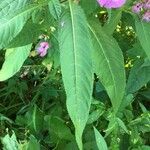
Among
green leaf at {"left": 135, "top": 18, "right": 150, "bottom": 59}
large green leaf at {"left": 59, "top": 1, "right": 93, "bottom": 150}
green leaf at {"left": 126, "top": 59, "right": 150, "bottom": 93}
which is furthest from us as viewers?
green leaf at {"left": 126, "top": 59, "right": 150, "bottom": 93}

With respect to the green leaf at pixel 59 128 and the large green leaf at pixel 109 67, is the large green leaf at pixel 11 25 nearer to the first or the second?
the large green leaf at pixel 109 67

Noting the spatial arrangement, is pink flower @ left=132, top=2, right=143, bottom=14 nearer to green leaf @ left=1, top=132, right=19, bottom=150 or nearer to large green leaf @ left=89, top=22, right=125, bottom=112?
large green leaf @ left=89, top=22, right=125, bottom=112

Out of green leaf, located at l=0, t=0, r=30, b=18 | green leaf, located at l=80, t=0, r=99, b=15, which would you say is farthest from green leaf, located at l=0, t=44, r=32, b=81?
green leaf, located at l=0, t=0, r=30, b=18

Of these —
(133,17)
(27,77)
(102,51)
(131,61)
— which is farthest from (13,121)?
(102,51)

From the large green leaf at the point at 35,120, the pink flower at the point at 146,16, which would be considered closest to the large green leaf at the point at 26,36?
the pink flower at the point at 146,16

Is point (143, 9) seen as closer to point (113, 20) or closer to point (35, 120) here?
point (113, 20)

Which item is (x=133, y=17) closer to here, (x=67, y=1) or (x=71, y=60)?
(x=67, y=1)
